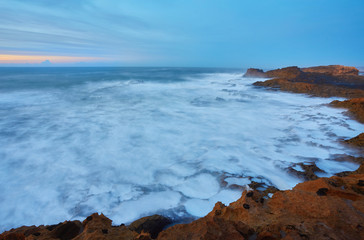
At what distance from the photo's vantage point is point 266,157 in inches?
240

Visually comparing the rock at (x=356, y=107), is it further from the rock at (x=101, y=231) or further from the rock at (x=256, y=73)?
the rock at (x=256, y=73)

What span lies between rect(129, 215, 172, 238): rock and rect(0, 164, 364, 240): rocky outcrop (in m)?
0.69

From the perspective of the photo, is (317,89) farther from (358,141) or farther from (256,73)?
(256,73)

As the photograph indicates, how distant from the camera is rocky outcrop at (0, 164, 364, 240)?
190cm

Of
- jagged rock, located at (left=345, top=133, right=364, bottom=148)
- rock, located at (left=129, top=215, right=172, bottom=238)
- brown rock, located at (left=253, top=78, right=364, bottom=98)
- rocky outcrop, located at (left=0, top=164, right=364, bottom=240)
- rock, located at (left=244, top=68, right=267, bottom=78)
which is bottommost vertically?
Result: rock, located at (left=129, top=215, right=172, bottom=238)

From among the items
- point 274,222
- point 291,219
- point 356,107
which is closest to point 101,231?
point 274,222

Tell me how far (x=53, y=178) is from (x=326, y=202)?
608 cm

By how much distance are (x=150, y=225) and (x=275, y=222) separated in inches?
78.0

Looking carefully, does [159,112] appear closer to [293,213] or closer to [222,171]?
[222,171]

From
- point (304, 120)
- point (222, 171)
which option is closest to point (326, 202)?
point (222, 171)

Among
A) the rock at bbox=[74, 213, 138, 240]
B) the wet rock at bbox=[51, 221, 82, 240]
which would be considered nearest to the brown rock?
the rock at bbox=[74, 213, 138, 240]

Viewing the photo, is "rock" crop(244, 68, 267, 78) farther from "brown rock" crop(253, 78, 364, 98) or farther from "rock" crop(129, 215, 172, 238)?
"rock" crop(129, 215, 172, 238)

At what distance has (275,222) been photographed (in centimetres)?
210

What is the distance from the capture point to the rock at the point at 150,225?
121 inches
